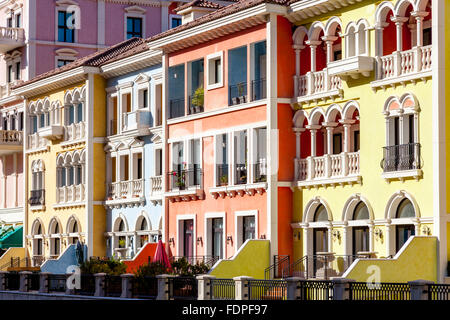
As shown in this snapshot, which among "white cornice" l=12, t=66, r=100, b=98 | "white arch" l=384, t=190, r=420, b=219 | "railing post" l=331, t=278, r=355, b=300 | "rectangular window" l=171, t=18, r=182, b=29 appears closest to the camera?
"railing post" l=331, t=278, r=355, b=300

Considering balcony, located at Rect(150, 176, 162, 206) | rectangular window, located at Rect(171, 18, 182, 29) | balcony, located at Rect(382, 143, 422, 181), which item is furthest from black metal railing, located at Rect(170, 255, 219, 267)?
rectangular window, located at Rect(171, 18, 182, 29)

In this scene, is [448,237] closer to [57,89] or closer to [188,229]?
[188,229]

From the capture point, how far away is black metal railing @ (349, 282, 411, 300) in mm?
32781

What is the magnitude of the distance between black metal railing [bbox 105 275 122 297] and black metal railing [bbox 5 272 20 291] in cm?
783

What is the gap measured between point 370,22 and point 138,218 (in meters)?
18.7

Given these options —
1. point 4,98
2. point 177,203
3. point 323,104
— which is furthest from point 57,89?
point 323,104

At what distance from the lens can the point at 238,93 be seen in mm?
48031

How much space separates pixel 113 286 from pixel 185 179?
774cm

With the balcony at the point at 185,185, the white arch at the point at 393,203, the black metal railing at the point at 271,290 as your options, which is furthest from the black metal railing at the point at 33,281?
the white arch at the point at 393,203

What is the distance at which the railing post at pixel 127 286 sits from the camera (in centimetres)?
4319

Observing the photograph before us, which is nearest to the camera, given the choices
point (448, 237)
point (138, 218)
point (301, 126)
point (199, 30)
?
point (448, 237)

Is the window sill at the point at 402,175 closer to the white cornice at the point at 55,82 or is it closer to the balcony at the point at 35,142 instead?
the white cornice at the point at 55,82

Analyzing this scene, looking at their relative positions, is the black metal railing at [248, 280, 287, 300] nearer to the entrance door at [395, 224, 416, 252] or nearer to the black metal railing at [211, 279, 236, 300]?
the black metal railing at [211, 279, 236, 300]
